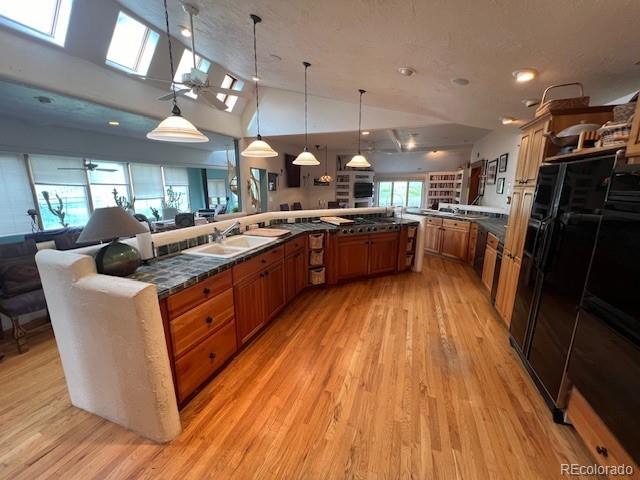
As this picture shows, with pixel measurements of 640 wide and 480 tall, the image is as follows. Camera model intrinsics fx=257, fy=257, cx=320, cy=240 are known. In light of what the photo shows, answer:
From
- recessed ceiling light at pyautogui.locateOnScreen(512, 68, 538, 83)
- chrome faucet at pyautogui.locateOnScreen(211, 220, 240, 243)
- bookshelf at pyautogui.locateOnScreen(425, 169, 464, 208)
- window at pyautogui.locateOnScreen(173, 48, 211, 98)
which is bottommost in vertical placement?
chrome faucet at pyautogui.locateOnScreen(211, 220, 240, 243)

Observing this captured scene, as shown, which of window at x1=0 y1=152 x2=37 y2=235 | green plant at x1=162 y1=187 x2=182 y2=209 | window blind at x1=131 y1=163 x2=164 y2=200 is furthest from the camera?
green plant at x1=162 y1=187 x2=182 y2=209

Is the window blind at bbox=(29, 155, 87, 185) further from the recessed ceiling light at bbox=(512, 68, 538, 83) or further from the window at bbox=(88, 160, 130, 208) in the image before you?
the recessed ceiling light at bbox=(512, 68, 538, 83)

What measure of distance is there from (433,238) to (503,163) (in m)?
1.84

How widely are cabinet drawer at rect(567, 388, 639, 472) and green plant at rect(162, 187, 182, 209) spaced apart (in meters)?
9.94

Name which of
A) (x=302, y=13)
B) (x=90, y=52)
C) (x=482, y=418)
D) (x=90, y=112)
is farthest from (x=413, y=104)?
(x=90, y=112)

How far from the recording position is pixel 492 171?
5320mm

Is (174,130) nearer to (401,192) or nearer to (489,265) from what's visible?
(489,265)

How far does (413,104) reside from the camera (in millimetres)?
4133

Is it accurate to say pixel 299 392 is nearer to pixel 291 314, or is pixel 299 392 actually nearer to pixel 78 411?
pixel 291 314

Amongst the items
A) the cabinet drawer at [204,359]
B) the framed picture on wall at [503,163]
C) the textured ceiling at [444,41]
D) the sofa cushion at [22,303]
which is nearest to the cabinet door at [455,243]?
the framed picture on wall at [503,163]

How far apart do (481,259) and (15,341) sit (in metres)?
5.47

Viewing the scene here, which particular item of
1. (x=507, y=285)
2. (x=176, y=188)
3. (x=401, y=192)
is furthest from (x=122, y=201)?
(x=401, y=192)

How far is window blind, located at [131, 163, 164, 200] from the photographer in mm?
7590

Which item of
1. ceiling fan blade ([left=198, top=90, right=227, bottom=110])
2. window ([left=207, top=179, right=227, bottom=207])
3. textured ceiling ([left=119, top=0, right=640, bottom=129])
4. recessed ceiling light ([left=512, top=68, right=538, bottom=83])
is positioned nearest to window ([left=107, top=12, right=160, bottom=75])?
textured ceiling ([left=119, top=0, right=640, bottom=129])
